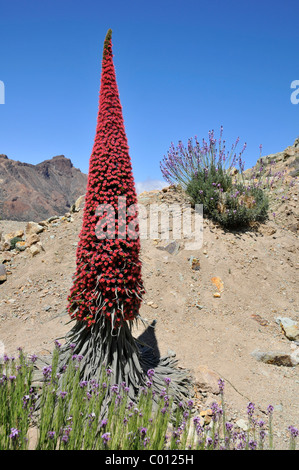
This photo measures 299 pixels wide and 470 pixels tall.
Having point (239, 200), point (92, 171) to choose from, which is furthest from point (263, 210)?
point (92, 171)

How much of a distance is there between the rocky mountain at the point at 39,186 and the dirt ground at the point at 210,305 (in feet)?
249

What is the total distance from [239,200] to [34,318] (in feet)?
21.3

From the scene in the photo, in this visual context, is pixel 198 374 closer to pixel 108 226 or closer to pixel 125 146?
pixel 108 226

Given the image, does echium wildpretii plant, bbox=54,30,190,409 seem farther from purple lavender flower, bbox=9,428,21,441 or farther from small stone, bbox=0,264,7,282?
small stone, bbox=0,264,7,282

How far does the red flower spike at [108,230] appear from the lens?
11.4 ft

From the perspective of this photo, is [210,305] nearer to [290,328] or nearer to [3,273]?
[290,328]

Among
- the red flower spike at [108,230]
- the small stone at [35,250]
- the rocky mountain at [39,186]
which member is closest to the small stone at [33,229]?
the small stone at [35,250]

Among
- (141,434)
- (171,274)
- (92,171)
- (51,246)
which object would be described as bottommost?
(141,434)

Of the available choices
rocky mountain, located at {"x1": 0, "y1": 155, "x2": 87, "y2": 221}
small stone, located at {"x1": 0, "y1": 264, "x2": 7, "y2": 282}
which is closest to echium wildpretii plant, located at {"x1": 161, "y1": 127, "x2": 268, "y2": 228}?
small stone, located at {"x1": 0, "y1": 264, "x2": 7, "y2": 282}

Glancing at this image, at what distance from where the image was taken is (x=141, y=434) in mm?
2371

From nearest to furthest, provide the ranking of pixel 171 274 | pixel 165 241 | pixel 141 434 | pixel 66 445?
pixel 66 445
pixel 141 434
pixel 171 274
pixel 165 241

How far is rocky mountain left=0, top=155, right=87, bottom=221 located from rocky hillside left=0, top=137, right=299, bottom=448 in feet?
248

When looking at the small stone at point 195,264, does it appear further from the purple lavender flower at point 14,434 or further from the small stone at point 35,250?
the purple lavender flower at point 14,434

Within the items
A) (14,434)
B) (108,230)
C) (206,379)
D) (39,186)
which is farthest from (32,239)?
(39,186)
